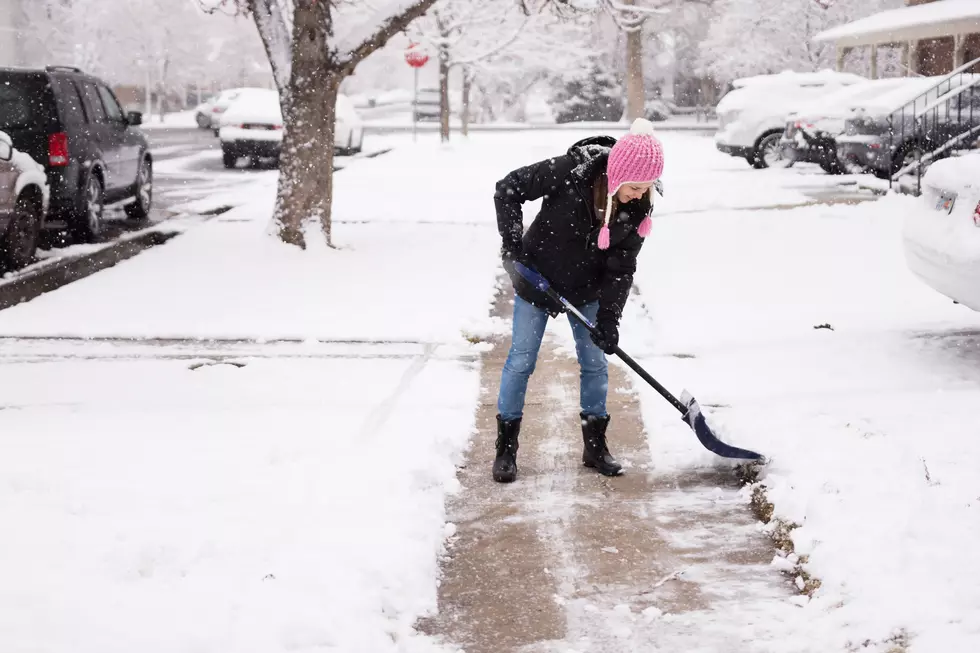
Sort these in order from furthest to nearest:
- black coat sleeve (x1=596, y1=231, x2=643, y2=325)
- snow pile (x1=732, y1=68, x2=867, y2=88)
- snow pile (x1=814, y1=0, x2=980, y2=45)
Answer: snow pile (x1=814, y1=0, x2=980, y2=45) < snow pile (x1=732, y1=68, x2=867, y2=88) < black coat sleeve (x1=596, y1=231, x2=643, y2=325)

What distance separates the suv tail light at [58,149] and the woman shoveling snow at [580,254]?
7623 millimetres

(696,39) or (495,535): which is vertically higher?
(696,39)

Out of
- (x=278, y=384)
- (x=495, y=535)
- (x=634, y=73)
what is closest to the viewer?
(x=495, y=535)

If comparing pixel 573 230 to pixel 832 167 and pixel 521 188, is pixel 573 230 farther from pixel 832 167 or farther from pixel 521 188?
pixel 832 167

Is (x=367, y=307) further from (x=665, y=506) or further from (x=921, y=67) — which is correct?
(x=921, y=67)

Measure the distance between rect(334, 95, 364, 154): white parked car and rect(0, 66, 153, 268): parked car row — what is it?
476 inches

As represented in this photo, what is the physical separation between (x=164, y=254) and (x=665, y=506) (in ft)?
25.2

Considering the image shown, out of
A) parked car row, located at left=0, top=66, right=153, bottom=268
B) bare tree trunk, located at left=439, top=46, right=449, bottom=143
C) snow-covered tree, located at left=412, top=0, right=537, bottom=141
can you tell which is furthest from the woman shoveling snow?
bare tree trunk, located at left=439, top=46, right=449, bottom=143

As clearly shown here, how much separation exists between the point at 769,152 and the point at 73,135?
45.7ft

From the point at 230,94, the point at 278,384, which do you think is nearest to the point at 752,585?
the point at 278,384

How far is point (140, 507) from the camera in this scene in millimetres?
4441

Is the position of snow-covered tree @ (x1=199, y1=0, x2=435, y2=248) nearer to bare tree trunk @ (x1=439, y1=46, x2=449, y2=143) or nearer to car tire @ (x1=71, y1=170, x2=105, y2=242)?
car tire @ (x1=71, y1=170, x2=105, y2=242)

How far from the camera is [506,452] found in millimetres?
5070

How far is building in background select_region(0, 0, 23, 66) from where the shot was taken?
142 ft
